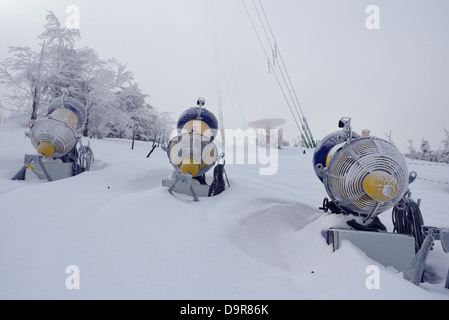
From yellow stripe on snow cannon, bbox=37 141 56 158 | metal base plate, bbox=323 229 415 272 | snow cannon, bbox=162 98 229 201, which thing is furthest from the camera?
yellow stripe on snow cannon, bbox=37 141 56 158

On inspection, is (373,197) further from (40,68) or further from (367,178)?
(40,68)

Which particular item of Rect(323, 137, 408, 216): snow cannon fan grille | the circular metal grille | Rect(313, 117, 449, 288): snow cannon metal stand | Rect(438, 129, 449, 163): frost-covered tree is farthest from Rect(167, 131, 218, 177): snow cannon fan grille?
Rect(438, 129, 449, 163): frost-covered tree

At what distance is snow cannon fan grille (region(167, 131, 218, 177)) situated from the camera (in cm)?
529

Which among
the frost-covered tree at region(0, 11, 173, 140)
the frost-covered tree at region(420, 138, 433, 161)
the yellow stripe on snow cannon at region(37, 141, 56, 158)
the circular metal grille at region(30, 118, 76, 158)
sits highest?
the frost-covered tree at region(0, 11, 173, 140)

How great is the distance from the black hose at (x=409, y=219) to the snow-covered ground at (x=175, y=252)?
34 centimetres

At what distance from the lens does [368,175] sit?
3172 millimetres

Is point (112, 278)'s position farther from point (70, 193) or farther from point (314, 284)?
point (70, 193)

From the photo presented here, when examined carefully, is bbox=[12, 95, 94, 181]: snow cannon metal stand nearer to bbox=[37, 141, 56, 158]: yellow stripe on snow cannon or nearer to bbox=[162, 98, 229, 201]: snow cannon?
bbox=[37, 141, 56, 158]: yellow stripe on snow cannon

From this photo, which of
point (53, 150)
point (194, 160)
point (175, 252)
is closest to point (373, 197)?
point (175, 252)

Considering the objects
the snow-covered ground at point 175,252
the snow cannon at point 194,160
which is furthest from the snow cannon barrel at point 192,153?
the snow-covered ground at point 175,252

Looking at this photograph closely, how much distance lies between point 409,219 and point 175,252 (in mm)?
2945

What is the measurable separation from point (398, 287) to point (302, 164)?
41.5 ft

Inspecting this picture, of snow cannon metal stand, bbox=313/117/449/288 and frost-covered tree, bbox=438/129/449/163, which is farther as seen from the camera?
frost-covered tree, bbox=438/129/449/163

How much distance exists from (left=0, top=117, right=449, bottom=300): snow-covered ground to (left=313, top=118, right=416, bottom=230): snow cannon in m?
0.36
